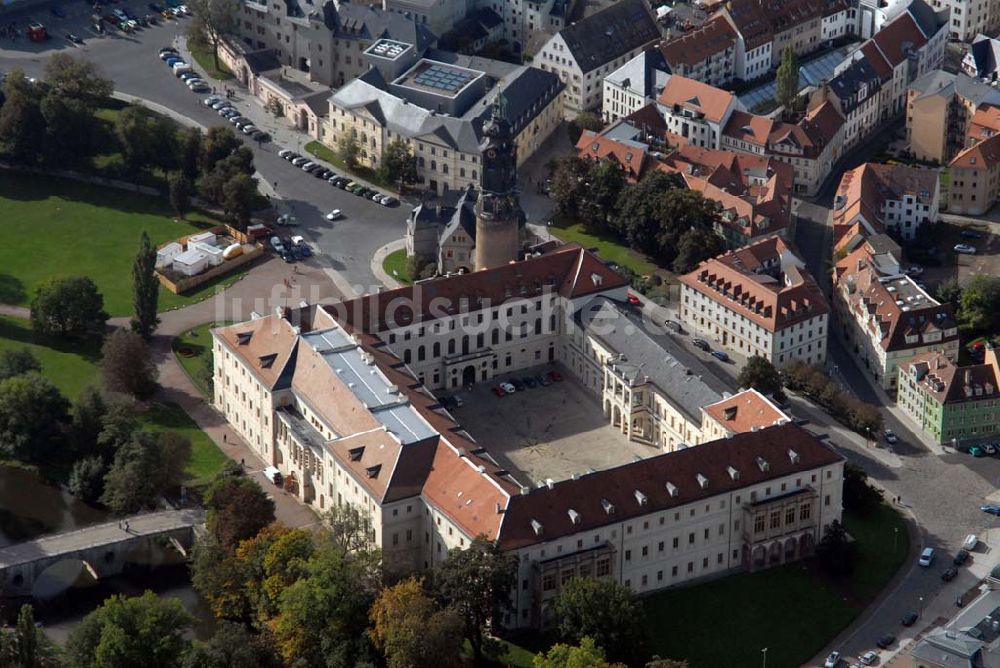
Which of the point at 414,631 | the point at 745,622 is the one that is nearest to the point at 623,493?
the point at 745,622

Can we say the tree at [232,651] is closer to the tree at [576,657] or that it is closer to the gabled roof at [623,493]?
the gabled roof at [623,493]

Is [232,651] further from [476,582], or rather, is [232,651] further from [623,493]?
[623,493]

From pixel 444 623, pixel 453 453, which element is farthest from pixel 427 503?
pixel 444 623

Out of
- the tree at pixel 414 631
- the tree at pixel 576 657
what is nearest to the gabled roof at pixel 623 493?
the tree at pixel 414 631

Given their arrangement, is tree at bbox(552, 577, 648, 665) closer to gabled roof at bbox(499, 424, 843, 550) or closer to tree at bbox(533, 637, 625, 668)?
tree at bbox(533, 637, 625, 668)

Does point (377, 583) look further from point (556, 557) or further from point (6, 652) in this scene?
point (6, 652)

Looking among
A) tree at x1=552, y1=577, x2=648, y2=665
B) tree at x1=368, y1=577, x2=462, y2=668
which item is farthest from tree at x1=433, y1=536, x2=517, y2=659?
tree at x1=552, y1=577, x2=648, y2=665
